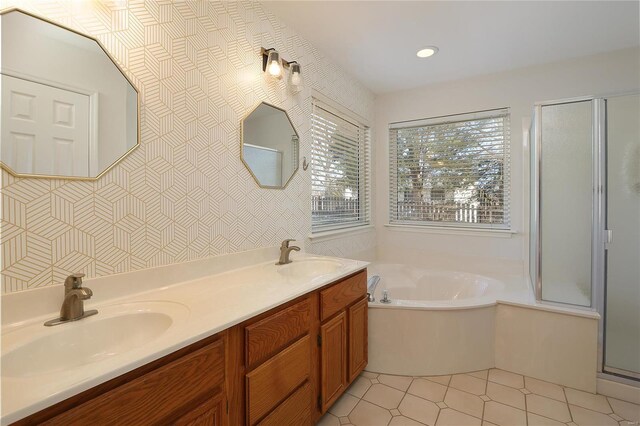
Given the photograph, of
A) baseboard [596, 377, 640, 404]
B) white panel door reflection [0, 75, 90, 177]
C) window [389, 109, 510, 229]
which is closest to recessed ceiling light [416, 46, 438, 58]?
window [389, 109, 510, 229]

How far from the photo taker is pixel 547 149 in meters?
2.14

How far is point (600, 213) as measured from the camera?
6.46 feet

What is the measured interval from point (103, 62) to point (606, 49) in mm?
3424

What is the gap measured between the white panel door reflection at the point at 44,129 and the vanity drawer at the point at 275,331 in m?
0.86

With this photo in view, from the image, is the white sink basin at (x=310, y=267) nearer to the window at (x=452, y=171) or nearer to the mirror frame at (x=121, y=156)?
the mirror frame at (x=121, y=156)

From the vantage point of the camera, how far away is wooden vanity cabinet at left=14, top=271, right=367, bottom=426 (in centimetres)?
73

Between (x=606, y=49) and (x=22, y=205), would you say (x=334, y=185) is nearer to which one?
(x=22, y=205)

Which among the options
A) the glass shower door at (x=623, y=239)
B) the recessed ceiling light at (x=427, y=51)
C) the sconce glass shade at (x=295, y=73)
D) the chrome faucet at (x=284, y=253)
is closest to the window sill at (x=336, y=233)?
the chrome faucet at (x=284, y=253)

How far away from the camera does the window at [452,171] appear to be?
2.86 m

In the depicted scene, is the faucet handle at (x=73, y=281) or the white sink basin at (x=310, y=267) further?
the white sink basin at (x=310, y=267)

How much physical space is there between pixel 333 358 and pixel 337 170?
65.8 inches

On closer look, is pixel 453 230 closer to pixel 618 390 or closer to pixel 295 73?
pixel 618 390

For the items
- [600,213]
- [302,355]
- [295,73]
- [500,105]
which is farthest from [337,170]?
[600,213]

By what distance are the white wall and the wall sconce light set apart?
132 centimetres
